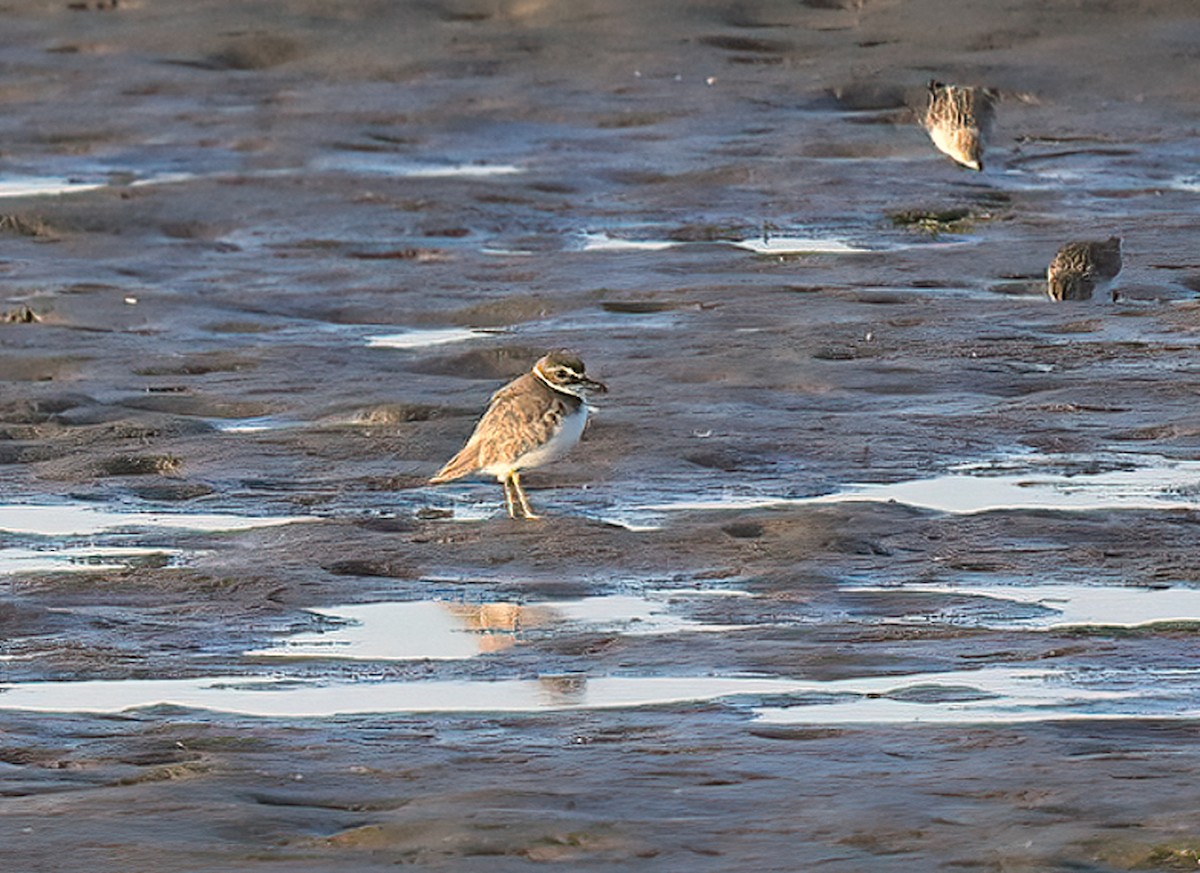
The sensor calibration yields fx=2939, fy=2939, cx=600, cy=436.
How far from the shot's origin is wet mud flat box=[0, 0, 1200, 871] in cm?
730

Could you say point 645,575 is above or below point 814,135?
below

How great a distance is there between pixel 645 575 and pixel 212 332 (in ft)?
21.4


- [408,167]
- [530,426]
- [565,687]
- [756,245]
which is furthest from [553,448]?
[408,167]

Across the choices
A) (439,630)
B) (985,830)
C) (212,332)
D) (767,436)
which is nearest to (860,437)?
(767,436)

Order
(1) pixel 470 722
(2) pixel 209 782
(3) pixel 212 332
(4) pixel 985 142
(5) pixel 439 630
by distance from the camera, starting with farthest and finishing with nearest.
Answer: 1. (4) pixel 985 142
2. (3) pixel 212 332
3. (5) pixel 439 630
4. (1) pixel 470 722
5. (2) pixel 209 782

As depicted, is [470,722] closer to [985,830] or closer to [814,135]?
[985,830]

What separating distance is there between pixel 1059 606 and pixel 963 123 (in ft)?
38.8

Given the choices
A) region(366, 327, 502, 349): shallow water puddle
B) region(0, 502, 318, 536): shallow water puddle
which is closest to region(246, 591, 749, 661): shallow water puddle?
region(0, 502, 318, 536): shallow water puddle

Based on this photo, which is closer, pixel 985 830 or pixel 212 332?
pixel 985 830

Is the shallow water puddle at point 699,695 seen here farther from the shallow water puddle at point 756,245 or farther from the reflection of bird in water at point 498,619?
the shallow water puddle at point 756,245

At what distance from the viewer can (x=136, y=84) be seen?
87.9ft

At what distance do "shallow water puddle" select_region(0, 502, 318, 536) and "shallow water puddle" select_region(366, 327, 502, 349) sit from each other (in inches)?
159

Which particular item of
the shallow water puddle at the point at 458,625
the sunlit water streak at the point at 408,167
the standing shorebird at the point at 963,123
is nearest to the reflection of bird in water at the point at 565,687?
the shallow water puddle at the point at 458,625

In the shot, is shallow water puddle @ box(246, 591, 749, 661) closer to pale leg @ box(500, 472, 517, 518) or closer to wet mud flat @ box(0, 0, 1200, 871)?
wet mud flat @ box(0, 0, 1200, 871)
